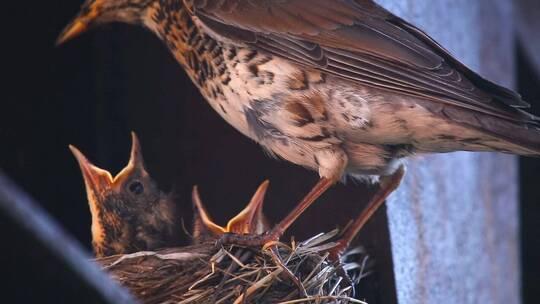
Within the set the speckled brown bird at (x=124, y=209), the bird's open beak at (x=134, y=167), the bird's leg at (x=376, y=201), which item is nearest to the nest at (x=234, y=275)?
the bird's leg at (x=376, y=201)

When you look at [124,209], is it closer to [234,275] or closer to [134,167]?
[134,167]

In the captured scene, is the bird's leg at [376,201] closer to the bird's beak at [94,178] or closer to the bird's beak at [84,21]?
the bird's beak at [94,178]

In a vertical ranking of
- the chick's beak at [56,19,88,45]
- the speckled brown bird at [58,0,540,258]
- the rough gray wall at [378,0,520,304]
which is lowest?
the rough gray wall at [378,0,520,304]

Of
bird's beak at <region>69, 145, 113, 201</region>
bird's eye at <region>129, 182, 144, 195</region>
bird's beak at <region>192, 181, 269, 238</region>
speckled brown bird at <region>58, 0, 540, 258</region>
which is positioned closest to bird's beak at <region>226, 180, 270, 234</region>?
bird's beak at <region>192, 181, 269, 238</region>

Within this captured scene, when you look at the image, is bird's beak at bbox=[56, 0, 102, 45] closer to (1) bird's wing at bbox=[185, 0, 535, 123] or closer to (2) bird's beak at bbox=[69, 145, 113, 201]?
(2) bird's beak at bbox=[69, 145, 113, 201]

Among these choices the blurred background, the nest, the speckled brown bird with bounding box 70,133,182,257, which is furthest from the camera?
the blurred background

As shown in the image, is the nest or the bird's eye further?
the bird's eye

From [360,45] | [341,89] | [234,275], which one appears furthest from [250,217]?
[360,45]

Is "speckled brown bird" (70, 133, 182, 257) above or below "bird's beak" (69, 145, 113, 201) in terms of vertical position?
below

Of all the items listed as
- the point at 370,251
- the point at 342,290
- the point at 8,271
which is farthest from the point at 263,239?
the point at 8,271
